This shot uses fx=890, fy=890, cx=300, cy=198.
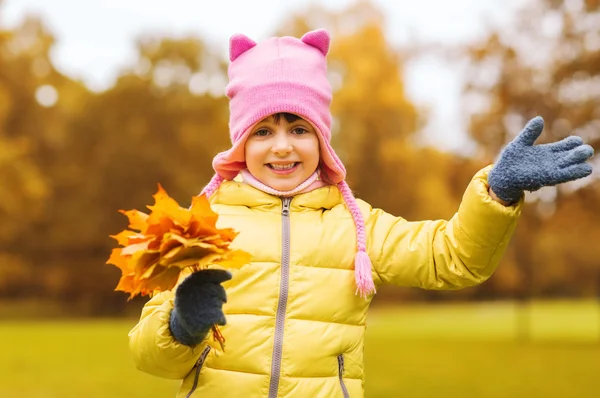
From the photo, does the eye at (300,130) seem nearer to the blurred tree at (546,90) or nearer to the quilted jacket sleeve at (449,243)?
the quilted jacket sleeve at (449,243)

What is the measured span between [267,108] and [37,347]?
14.0 meters

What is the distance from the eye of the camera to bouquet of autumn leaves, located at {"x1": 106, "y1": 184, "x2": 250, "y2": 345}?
8.11 feet

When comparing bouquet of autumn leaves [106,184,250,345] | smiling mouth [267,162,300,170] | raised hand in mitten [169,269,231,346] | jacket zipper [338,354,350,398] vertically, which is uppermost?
smiling mouth [267,162,300,170]

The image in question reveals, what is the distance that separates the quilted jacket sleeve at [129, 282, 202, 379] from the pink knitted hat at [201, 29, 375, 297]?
508 millimetres

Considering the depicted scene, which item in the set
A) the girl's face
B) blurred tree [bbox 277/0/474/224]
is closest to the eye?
the girl's face

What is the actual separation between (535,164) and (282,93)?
921 mm

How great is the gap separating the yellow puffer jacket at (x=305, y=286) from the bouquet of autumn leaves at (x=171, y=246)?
0.34 meters

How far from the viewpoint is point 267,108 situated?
3143 millimetres

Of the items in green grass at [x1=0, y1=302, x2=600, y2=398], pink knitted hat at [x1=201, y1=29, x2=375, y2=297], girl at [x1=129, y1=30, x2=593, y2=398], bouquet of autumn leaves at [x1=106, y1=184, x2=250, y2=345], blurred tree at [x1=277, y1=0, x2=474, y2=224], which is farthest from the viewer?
blurred tree at [x1=277, y1=0, x2=474, y2=224]

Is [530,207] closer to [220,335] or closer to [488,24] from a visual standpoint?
[488,24]

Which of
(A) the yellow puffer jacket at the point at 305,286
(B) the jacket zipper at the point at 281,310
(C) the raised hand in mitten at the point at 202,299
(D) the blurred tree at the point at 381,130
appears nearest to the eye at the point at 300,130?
(A) the yellow puffer jacket at the point at 305,286

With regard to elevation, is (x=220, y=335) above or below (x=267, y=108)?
below

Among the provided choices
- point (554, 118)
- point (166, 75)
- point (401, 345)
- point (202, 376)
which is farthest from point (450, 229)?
point (166, 75)

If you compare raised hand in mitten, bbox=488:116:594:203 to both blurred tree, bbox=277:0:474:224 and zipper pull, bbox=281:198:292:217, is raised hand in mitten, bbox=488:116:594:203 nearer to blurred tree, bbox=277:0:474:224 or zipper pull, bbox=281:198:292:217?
zipper pull, bbox=281:198:292:217
